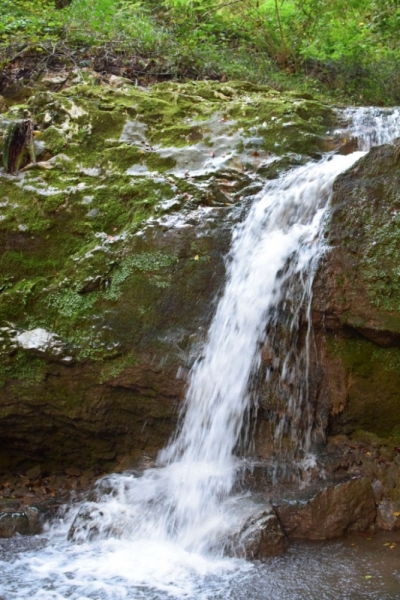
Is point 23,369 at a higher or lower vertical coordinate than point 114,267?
lower

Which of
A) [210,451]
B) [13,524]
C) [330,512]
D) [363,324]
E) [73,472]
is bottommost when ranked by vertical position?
[13,524]

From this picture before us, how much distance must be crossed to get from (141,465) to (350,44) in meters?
8.61

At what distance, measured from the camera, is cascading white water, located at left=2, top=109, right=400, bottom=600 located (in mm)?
3883

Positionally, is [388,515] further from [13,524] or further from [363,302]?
[13,524]

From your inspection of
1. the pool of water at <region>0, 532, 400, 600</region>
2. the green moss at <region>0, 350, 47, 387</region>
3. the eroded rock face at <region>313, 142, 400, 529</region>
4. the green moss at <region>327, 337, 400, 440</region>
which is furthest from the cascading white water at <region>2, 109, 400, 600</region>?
the green moss at <region>0, 350, 47, 387</region>

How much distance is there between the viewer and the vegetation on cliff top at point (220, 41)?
9312 millimetres

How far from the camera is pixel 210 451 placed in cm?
481

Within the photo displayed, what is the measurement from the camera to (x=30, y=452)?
5.60 metres

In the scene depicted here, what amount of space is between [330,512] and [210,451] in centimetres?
109

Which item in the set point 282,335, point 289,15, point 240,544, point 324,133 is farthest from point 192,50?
point 240,544

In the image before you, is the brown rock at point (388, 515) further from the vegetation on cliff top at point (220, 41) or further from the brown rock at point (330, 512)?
the vegetation on cliff top at point (220, 41)

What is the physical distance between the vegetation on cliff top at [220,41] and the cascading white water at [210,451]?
515cm

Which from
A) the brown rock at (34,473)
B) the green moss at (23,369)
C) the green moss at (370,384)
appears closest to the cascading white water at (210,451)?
the green moss at (370,384)

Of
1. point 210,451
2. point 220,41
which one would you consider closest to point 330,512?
point 210,451
